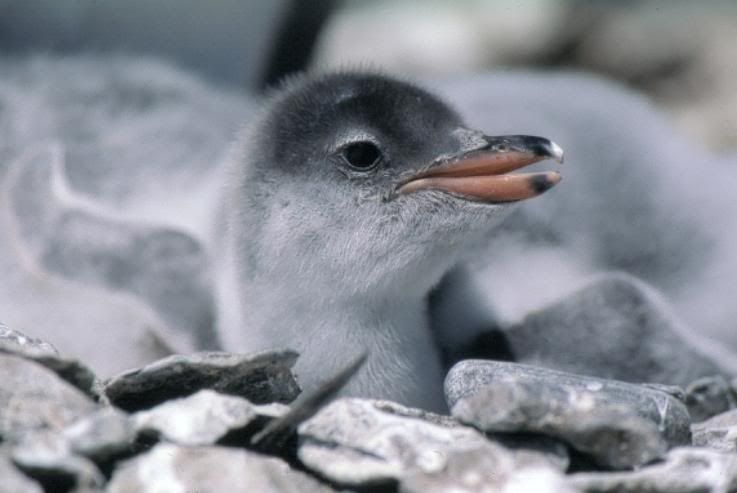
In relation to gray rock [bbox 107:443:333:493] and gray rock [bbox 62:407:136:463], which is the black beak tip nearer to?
gray rock [bbox 107:443:333:493]

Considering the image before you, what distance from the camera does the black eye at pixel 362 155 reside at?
1912mm

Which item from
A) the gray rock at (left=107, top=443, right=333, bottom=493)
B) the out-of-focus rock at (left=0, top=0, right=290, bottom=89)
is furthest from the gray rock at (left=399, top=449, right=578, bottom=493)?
the out-of-focus rock at (left=0, top=0, right=290, bottom=89)

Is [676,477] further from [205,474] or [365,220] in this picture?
[365,220]

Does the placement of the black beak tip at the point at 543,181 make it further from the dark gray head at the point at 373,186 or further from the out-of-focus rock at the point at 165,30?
the out-of-focus rock at the point at 165,30

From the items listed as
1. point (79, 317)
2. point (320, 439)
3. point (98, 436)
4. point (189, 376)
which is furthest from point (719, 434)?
point (79, 317)

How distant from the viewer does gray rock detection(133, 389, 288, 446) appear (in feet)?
4.49

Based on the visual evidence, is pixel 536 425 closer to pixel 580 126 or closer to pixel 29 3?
pixel 580 126

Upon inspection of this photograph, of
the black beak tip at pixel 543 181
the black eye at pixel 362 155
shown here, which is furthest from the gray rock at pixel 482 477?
the black eye at pixel 362 155

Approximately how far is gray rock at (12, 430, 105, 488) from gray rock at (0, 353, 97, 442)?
3cm

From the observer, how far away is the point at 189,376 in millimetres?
1512

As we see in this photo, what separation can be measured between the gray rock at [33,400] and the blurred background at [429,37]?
179 centimetres

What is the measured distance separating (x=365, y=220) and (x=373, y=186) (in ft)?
0.16

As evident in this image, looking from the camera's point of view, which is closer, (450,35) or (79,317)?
(79,317)

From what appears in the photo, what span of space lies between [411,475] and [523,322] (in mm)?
834
